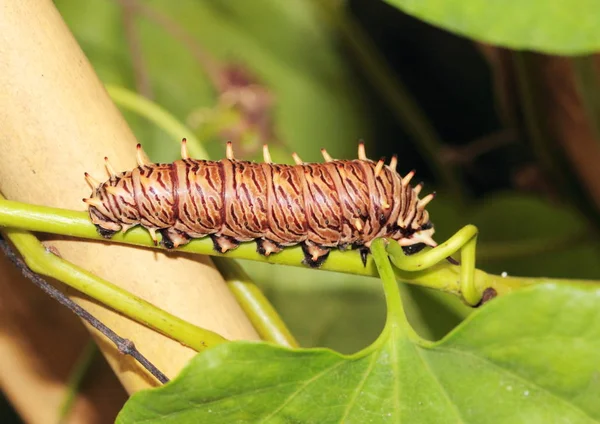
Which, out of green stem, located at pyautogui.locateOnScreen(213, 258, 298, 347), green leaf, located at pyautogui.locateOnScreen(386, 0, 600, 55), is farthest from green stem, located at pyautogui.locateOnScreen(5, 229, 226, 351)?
green leaf, located at pyautogui.locateOnScreen(386, 0, 600, 55)

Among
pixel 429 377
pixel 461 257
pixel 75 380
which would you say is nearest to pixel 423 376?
pixel 429 377

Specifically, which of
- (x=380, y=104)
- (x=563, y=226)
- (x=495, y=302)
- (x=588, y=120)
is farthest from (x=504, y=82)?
(x=495, y=302)

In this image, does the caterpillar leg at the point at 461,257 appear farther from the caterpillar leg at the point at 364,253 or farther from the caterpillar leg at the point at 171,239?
the caterpillar leg at the point at 171,239

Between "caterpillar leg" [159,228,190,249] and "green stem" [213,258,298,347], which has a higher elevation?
"caterpillar leg" [159,228,190,249]

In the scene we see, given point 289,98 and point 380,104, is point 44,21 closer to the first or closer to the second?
point 289,98

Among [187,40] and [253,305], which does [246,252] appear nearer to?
[253,305]

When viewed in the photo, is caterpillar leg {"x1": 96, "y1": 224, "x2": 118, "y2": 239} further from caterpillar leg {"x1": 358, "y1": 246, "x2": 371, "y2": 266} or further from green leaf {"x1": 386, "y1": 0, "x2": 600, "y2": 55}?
green leaf {"x1": 386, "y1": 0, "x2": 600, "y2": 55}

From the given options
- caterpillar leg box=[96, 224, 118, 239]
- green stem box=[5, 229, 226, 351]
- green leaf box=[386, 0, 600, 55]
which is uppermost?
green leaf box=[386, 0, 600, 55]
